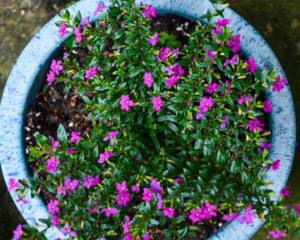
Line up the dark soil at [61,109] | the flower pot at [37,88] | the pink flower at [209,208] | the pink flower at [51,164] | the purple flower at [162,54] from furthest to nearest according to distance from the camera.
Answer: the dark soil at [61,109]
the flower pot at [37,88]
the purple flower at [162,54]
the pink flower at [51,164]
the pink flower at [209,208]

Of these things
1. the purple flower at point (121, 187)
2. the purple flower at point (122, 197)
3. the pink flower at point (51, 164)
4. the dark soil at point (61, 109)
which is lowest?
the purple flower at point (122, 197)

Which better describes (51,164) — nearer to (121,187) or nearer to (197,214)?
(121,187)

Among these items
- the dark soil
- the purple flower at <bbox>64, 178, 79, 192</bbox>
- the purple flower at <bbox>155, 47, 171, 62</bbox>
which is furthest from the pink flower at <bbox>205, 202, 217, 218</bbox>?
the dark soil

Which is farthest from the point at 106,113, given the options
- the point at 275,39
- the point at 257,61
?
the point at 275,39

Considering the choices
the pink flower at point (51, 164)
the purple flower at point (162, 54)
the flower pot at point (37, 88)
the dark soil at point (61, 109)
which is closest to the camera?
the pink flower at point (51, 164)

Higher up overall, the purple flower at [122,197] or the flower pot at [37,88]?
the flower pot at [37,88]

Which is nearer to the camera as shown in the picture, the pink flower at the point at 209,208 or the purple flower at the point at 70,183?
the pink flower at the point at 209,208

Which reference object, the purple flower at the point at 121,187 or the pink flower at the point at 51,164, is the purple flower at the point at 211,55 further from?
the pink flower at the point at 51,164

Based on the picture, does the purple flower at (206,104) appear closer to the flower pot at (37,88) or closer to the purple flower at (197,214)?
the purple flower at (197,214)

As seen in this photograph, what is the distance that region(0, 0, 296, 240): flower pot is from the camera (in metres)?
1.86

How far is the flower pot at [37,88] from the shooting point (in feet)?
6.09

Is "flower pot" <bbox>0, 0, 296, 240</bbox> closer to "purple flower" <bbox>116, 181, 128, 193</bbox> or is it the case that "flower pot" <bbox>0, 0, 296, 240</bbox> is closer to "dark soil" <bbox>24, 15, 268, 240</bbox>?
"dark soil" <bbox>24, 15, 268, 240</bbox>

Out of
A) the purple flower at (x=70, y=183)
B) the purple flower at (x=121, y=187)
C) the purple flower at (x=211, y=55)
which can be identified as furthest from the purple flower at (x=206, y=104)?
the purple flower at (x=70, y=183)

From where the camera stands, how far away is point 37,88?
227cm
